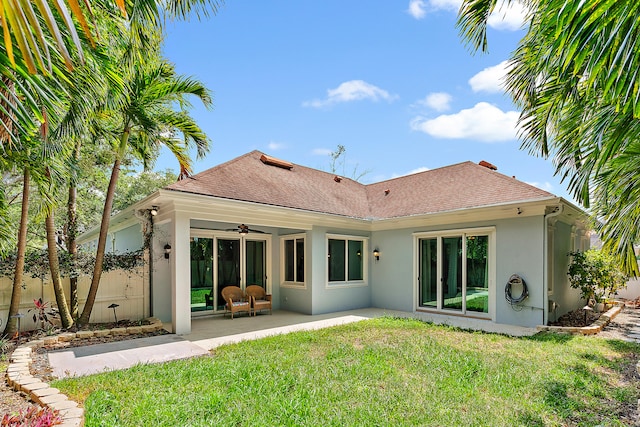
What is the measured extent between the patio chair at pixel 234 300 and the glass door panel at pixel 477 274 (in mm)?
6651

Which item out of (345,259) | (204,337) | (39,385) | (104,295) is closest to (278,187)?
(345,259)

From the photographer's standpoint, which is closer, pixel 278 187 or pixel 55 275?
pixel 55 275

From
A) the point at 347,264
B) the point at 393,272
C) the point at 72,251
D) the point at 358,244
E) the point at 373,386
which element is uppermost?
the point at 72,251

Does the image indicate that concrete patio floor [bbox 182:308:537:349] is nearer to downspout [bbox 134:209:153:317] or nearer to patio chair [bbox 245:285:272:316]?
patio chair [bbox 245:285:272:316]

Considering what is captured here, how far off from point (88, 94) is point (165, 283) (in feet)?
20.0

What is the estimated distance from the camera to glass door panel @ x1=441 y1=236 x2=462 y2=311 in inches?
410

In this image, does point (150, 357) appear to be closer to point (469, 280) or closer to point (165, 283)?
point (165, 283)

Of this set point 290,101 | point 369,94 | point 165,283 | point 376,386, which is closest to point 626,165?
point 376,386

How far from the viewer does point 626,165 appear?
4156mm

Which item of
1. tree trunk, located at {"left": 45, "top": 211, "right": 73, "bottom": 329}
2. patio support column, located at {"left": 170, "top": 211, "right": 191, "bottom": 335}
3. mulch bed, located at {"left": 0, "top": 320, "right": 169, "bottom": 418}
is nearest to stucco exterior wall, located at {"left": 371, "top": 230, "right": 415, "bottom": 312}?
patio support column, located at {"left": 170, "top": 211, "right": 191, "bottom": 335}

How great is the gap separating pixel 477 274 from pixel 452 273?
71 cm

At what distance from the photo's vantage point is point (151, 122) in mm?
7863

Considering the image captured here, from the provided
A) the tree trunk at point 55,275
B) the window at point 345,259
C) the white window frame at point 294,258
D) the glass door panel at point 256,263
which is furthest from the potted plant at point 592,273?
the tree trunk at point 55,275

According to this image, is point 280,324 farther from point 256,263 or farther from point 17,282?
point 17,282
